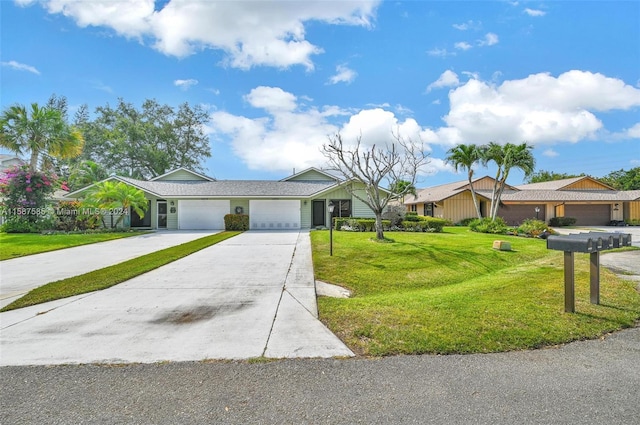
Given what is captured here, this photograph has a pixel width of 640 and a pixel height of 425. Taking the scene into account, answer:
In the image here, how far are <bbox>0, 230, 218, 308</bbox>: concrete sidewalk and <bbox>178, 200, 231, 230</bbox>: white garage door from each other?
8.42 m

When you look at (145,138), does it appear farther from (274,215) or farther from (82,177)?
(274,215)

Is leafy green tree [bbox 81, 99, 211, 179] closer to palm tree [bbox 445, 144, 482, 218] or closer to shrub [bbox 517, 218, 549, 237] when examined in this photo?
palm tree [bbox 445, 144, 482, 218]

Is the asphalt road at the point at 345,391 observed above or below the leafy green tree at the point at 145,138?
below

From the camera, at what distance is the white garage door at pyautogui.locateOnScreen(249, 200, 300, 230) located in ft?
69.1

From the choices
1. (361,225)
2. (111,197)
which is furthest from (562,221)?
(111,197)

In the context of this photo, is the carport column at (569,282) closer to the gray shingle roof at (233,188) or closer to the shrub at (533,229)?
the shrub at (533,229)

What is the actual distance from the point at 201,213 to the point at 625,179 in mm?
55886

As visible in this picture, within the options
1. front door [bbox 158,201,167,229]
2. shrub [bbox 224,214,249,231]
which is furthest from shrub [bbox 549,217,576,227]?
front door [bbox 158,201,167,229]

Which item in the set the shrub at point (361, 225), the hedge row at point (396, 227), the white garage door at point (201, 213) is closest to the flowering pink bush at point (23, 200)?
the white garage door at point (201, 213)

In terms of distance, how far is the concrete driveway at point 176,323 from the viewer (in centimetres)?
343

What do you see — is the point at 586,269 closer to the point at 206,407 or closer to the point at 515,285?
the point at 515,285

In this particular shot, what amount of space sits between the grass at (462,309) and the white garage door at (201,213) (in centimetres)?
1475

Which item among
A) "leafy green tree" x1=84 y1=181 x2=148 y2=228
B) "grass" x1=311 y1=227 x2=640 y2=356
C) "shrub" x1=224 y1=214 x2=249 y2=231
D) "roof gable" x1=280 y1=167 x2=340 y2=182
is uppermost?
"roof gable" x1=280 y1=167 x2=340 y2=182

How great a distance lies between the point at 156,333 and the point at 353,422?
293 centimetres
